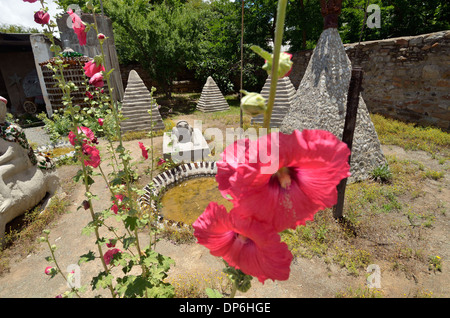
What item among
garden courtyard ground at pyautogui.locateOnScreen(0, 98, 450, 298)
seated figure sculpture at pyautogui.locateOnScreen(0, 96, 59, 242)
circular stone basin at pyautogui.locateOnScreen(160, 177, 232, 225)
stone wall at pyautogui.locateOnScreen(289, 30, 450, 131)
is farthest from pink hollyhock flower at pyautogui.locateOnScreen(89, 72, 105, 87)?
stone wall at pyautogui.locateOnScreen(289, 30, 450, 131)

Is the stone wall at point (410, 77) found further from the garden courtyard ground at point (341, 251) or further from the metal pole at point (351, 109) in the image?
the metal pole at point (351, 109)

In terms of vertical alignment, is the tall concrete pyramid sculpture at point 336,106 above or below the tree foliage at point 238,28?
below

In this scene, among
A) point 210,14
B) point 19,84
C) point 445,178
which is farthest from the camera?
point 210,14

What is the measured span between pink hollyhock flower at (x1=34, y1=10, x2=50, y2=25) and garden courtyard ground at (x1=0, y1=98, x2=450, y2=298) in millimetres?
1226

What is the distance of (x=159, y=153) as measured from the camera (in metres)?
6.66

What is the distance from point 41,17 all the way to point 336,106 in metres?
4.60

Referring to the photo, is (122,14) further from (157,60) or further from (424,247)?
(424,247)

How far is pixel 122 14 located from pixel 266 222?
42.3ft

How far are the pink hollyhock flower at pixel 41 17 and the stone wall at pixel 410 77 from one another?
6.55m

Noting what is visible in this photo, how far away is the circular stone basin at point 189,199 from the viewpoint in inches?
172

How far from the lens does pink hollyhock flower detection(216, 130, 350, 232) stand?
1.62 feet

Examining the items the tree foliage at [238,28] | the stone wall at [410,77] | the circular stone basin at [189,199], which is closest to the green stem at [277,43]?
the circular stone basin at [189,199]

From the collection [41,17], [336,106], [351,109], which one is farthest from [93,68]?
[336,106]

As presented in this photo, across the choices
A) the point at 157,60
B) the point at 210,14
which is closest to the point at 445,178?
the point at 157,60
